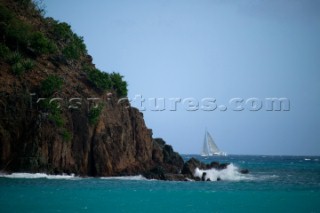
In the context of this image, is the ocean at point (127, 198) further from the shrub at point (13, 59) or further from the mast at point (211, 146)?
the mast at point (211, 146)

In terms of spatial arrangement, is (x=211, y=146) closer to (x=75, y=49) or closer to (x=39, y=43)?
(x=75, y=49)

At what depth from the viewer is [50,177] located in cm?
5416

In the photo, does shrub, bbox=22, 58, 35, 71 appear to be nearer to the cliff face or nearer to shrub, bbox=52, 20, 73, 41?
the cliff face

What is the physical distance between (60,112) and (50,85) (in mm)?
4101

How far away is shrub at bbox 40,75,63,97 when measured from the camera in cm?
6050

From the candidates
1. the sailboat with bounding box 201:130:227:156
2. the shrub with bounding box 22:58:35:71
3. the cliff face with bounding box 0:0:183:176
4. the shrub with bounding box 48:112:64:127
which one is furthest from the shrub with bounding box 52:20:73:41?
the sailboat with bounding box 201:130:227:156

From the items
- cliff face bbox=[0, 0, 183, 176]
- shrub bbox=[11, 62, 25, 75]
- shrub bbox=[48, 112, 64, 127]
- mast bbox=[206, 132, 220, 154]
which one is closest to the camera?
cliff face bbox=[0, 0, 183, 176]

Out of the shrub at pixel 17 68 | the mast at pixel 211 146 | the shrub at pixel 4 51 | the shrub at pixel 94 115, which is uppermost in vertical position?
the shrub at pixel 4 51

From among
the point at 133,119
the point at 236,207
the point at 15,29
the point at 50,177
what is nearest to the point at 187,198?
the point at 236,207

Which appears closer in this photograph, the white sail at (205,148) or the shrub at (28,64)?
the shrub at (28,64)

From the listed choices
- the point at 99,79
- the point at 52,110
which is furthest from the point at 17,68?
the point at 99,79

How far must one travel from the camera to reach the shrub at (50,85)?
→ 2382 inches

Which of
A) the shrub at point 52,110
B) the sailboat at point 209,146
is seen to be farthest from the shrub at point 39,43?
the sailboat at point 209,146

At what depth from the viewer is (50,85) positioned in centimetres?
6044
